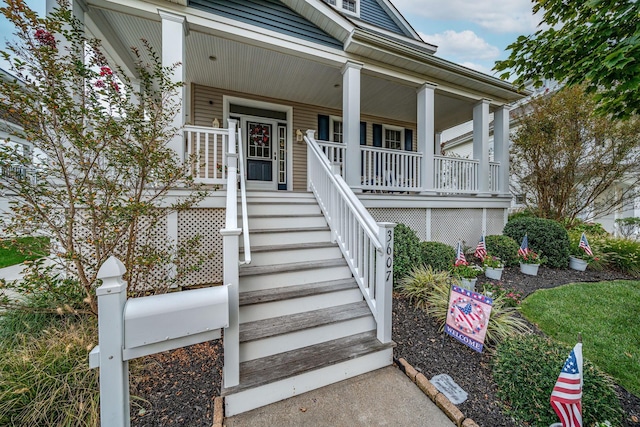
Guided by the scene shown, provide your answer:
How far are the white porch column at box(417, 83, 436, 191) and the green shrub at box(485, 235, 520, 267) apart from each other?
5.71ft

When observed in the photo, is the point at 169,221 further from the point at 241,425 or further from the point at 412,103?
the point at 412,103

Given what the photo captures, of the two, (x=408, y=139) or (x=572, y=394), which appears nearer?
(x=572, y=394)

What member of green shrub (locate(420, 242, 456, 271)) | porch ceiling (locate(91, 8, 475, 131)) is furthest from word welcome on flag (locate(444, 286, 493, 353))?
porch ceiling (locate(91, 8, 475, 131))

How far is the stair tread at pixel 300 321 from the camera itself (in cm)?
219

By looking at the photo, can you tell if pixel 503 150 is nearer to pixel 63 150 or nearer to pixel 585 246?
pixel 585 246

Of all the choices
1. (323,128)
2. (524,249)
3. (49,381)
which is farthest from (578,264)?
(49,381)

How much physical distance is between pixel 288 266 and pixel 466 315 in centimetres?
187

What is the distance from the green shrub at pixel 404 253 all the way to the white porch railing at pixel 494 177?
4013mm

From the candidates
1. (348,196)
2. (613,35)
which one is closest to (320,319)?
(348,196)

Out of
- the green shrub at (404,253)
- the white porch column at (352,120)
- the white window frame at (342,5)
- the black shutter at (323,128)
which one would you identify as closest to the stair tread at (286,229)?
the green shrub at (404,253)

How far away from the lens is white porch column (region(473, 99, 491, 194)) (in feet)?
20.8

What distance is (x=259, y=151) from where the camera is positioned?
664 cm

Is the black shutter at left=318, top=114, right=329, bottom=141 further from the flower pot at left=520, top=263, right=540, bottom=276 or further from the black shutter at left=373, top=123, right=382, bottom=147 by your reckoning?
the flower pot at left=520, top=263, right=540, bottom=276

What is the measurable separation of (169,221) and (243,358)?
8.04ft
